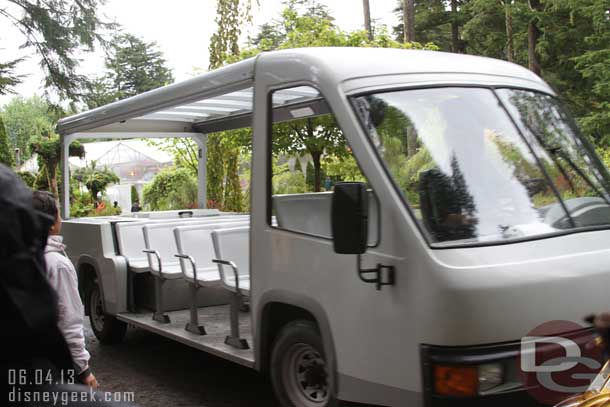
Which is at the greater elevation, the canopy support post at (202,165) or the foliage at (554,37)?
the foliage at (554,37)

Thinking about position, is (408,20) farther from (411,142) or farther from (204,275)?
(411,142)

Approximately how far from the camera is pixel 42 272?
72.6 inches

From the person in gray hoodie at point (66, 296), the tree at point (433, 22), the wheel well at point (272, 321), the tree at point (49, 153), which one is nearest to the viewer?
the person in gray hoodie at point (66, 296)

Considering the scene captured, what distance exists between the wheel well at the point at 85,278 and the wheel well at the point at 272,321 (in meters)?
3.88

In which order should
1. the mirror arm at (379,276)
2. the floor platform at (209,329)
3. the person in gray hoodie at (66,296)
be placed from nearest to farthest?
the person in gray hoodie at (66,296) → the mirror arm at (379,276) → the floor platform at (209,329)

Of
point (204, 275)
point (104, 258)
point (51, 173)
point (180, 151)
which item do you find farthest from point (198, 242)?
point (51, 173)

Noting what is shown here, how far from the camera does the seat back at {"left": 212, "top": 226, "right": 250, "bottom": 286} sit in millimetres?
6660

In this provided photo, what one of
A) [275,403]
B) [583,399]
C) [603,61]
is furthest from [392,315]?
[603,61]

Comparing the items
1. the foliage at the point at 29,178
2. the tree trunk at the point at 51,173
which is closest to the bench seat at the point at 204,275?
the tree trunk at the point at 51,173

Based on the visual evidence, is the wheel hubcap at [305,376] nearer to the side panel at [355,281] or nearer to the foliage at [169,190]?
the side panel at [355,281]

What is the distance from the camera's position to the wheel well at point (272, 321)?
544cm

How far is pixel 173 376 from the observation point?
7.41 meters

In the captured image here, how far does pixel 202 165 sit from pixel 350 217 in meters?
6.11

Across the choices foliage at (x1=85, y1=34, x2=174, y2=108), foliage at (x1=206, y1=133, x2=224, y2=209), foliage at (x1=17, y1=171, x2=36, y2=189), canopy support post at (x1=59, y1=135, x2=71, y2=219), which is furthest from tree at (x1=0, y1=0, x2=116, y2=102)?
foliage at (x1=85, y1=34, x2=174, y2=108)
